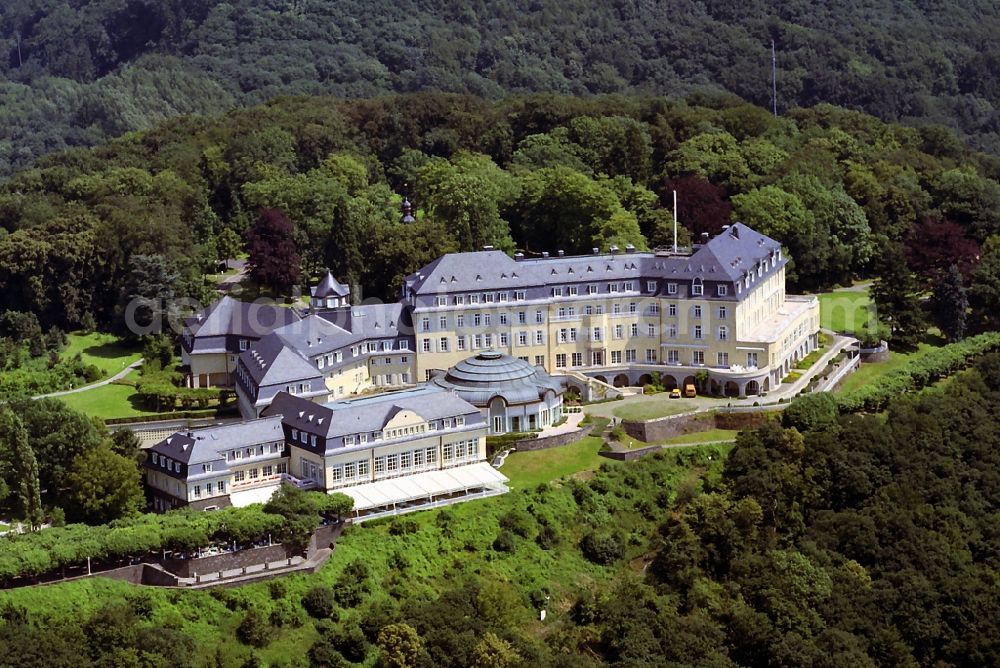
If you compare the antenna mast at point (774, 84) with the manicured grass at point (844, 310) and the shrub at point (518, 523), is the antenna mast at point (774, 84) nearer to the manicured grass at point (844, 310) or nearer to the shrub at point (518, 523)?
the manicured grass at point (844, 310)

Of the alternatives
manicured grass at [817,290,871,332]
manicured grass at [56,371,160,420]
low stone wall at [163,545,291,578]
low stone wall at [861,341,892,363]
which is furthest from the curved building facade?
manicured grass at [817,290,871,332]

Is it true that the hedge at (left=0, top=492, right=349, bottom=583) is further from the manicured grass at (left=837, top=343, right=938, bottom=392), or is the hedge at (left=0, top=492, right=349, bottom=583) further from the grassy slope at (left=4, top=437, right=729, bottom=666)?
the manicured grass at (left=837, top=343, right=938, bottom=392)

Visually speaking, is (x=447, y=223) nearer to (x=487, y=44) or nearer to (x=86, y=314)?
(x=86, y=314)

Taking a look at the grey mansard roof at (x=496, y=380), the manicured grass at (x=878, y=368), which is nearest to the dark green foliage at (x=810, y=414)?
the manicured grass at (x=878, y=368)

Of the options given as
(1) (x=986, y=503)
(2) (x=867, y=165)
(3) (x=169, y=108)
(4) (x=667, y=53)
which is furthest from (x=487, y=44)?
(1) (x=986, y=503)

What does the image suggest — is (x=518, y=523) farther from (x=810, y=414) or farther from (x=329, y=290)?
(x=329, y=290)

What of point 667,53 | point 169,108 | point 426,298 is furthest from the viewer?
point 667,53
